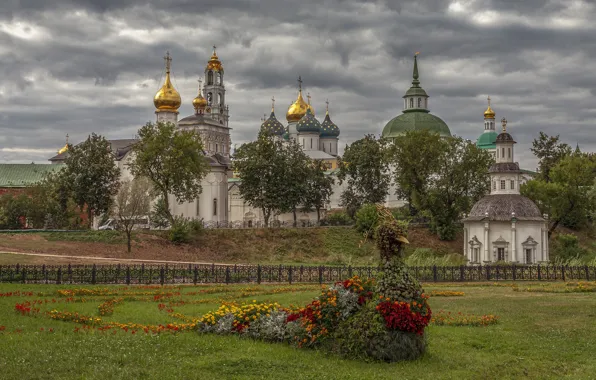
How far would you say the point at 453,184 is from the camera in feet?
178

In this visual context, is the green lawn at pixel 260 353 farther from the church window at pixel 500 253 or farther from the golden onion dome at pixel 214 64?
the golden onion dome at pixel 214 64

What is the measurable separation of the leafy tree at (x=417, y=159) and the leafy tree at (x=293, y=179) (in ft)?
25.3

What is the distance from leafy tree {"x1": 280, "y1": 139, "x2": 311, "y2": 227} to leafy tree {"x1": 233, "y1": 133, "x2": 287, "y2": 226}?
129mm

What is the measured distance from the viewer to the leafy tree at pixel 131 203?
1781 inches

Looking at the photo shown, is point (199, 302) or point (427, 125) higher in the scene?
point (427, 125)

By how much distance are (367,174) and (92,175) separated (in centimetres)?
2264

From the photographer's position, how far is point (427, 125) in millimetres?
78688

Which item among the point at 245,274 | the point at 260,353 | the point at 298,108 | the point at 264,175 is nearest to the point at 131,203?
the point at 264,175

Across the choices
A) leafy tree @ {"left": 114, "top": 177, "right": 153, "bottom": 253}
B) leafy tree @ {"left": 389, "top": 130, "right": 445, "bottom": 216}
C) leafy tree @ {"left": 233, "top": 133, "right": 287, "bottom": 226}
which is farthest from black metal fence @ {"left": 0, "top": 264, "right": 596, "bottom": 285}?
leafy tree @ {"left": 233, "top": 133, "right": 287, "bottom": 226}

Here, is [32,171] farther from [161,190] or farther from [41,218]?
[161,190]

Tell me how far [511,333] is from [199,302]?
9865mm

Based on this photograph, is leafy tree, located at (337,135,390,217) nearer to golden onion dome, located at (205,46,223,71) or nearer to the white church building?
the white church building

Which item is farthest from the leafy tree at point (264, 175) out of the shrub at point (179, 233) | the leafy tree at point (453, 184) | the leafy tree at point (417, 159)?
the leafy tree at point (453, 184)

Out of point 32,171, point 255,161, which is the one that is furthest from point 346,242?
point 32,171
